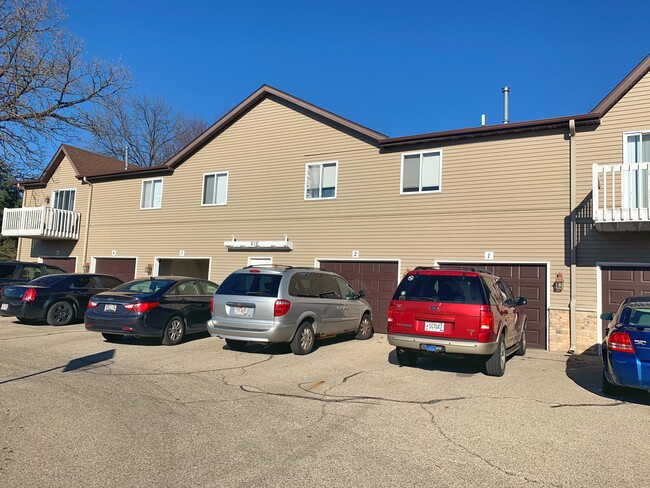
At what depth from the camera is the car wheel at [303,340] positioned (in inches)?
368

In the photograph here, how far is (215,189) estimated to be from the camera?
18.0 meters

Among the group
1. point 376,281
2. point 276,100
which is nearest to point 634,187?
point 376,281

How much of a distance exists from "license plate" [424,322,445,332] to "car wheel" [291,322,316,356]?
2656 millimetres

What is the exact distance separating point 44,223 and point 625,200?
833 inches

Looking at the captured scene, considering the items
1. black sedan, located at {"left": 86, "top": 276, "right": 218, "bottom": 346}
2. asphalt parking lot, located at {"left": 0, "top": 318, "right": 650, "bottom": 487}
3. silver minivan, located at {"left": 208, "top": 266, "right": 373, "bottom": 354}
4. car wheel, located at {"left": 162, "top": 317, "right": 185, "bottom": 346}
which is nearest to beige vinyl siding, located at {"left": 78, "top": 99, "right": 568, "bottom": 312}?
silver minivan, located at {"left": 208, "top": 266, "right": 373, "bottom": 354}

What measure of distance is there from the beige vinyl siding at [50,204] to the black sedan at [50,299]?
8.73m

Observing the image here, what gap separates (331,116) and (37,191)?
16.9m

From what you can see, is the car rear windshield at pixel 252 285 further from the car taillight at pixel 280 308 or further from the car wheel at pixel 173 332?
the car wheel at pixel 173 332

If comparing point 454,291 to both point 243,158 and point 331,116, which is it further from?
point 243,158

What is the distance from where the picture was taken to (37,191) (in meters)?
24.0

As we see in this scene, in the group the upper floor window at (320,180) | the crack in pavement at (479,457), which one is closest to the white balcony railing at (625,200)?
the crack in pavement at (479,457)

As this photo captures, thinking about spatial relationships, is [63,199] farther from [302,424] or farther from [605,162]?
[605,162]

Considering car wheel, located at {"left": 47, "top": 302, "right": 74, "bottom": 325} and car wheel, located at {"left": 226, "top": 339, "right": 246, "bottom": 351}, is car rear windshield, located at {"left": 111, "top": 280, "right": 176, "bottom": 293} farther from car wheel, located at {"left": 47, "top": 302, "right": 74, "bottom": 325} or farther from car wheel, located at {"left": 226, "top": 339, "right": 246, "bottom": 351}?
car wheel, located at {"left": 47, "top": 302, "right": 74, "bottom": 325}

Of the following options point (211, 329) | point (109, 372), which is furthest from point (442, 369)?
point (109, 372)
